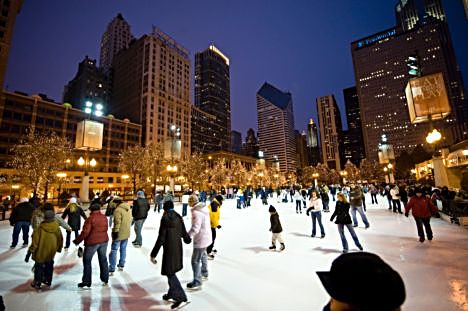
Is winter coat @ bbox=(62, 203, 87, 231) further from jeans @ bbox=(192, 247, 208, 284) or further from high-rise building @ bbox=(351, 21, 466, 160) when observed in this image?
high-rise building @ bbox=(351, 21, 466, 160)

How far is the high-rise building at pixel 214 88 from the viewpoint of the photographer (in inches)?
6080

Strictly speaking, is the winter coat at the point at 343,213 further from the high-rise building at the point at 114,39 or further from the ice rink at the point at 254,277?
the high-rise building at the point at 114,39

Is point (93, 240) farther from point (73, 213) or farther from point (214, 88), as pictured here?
point (214, 88)

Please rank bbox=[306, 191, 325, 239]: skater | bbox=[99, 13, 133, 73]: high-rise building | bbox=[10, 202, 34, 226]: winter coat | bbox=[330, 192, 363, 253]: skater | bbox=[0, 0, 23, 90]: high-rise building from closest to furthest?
bbox=[330, 192, 363, 253]: skater < bbox=[10, 202, 34, 226]: winter coat < bbox=[306, 191, 325, 239]: skater < bbox=[0, 0, 23, 90]: high-rise building < bbox=[99, 13, 133, 73]: high-rise building

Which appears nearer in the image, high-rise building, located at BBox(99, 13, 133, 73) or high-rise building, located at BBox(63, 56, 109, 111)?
high-rise building, located at BBox(63, 56, 109, 111)

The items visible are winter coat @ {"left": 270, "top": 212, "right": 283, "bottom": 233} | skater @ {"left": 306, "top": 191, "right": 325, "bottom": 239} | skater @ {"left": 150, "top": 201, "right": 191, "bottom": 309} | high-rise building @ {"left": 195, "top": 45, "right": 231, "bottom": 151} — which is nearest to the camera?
skater @ {"left": 150, "top": 201, "right": 191, "bottom": 309}

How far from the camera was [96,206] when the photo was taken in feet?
16.2

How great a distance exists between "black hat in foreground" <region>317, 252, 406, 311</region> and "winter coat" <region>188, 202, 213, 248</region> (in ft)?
13.6

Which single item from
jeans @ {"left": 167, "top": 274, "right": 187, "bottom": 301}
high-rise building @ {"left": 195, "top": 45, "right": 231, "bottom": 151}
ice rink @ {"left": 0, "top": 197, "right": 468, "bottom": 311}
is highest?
high-rise building @ {"left": 195, "top": 45, "right": 231, "bottom": 151}

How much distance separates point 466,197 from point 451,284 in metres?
10.4

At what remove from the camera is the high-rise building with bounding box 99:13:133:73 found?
13050cm

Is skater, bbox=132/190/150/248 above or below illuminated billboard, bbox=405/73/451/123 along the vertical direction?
below

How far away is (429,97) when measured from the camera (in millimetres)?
12836

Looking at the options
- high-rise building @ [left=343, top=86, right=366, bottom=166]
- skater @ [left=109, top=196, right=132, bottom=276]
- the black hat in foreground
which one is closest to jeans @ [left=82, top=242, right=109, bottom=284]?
skater @ [left=109, top=196, right=132, bottom=276]
